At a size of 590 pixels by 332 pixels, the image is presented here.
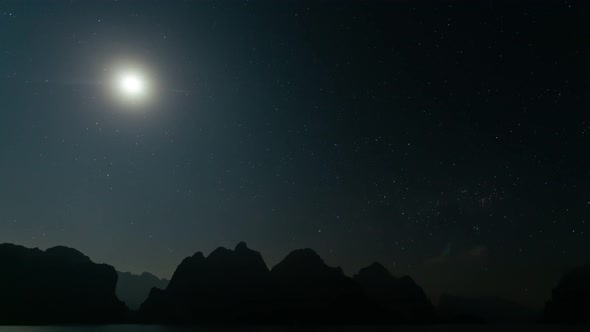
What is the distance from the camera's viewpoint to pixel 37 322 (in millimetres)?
198500

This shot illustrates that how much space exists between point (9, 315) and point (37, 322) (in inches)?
573

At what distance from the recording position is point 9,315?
19762 centimetres
